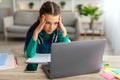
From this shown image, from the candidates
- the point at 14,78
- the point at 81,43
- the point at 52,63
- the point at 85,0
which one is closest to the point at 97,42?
the point at 81,43

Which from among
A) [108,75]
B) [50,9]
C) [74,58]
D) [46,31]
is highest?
[50,9]

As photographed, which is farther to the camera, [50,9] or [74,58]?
[50,9]

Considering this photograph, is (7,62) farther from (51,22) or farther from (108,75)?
(108,75)

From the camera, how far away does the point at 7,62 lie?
1.49 meters

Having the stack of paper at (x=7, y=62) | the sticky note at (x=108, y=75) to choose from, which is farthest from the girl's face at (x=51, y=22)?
the sticky note at (x=108, y=75)

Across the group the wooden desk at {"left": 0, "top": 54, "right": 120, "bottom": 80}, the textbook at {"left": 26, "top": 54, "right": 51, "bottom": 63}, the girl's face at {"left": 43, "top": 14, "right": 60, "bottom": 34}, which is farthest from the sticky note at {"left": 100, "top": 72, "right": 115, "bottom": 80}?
the girl's face at {"left": 43, "top": 14, "right": 60, "bottom": 34}

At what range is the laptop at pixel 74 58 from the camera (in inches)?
46.1

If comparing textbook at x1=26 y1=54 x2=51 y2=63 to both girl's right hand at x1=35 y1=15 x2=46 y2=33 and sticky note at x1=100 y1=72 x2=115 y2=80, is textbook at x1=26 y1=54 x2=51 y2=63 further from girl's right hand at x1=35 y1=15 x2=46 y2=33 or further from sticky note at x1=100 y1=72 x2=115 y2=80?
sticky note at x1=100 y1=72 x2=115 y2=80

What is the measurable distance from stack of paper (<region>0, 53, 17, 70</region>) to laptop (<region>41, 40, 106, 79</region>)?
0.90 feet

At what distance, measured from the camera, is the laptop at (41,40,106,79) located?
1.17 meters

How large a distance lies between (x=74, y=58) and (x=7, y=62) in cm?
52

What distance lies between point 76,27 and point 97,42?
353 cm

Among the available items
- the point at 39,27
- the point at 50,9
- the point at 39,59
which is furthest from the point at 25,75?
the point at 50,9

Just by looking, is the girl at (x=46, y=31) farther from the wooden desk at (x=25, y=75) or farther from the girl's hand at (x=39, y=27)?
the wooden desk at (x=25, y=75)
